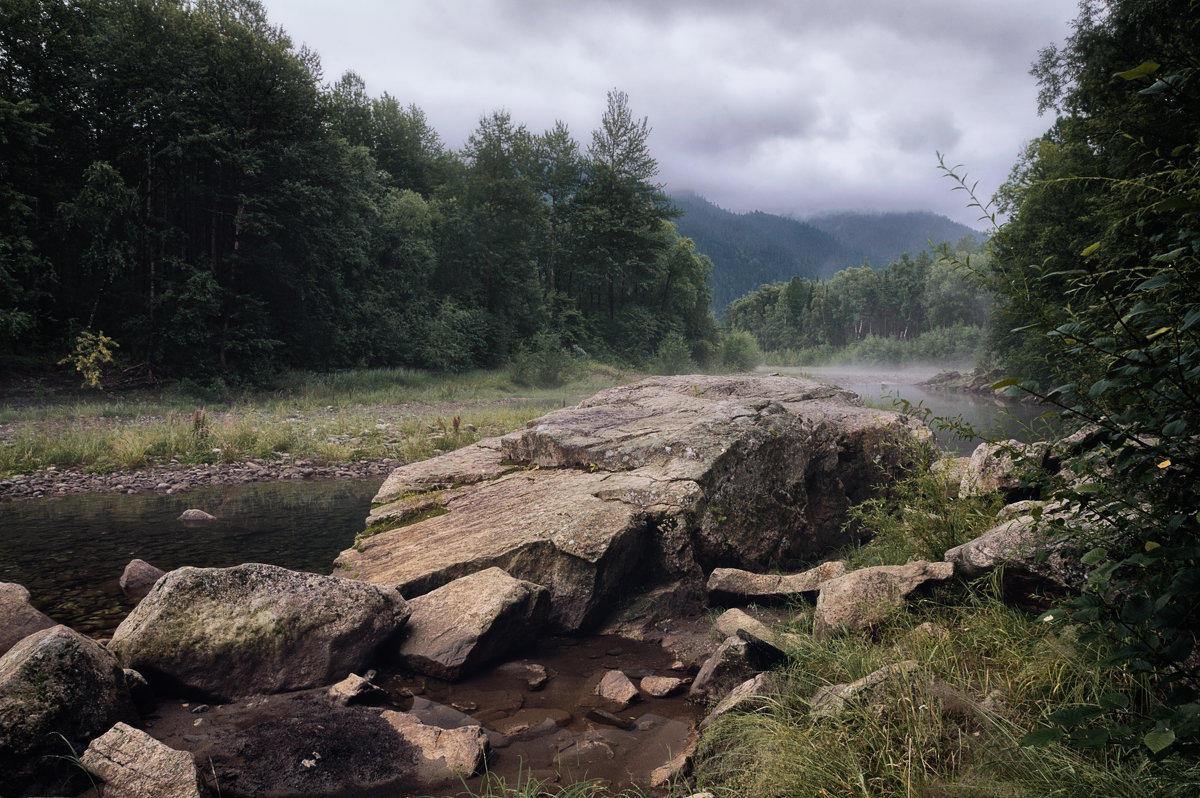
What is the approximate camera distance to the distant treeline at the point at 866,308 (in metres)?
85.4

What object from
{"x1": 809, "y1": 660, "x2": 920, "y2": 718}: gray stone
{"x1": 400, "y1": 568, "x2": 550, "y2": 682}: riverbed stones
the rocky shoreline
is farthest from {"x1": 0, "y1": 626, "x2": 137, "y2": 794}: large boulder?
the rocky shoreline

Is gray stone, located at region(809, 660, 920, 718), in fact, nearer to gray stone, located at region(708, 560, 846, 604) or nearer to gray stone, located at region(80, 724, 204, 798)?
gray stone, located at region(708, 560, 846, 604)

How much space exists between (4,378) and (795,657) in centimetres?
2650

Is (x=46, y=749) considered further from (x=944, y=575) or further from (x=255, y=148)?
(x=255, y=148)

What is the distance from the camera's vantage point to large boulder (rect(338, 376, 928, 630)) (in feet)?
20.0

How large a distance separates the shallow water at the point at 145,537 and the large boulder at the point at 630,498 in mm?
1588

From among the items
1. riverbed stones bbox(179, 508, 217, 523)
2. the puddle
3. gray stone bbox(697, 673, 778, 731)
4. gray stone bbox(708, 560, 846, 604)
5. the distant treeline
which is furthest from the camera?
the distant treeline

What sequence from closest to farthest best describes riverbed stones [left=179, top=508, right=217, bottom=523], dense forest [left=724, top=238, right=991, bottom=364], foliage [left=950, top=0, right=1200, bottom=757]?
foliage [left=950, top=0, right=1200, bottom=757] < riverbed stones [left=179, top=508, right=217, bottom=523] < dense forest [left=724, top=238, right=991, bottom=364]

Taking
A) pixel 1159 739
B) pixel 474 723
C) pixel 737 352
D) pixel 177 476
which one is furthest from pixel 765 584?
pixel 737 352

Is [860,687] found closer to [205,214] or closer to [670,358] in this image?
[205,214]

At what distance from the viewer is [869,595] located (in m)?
4.56

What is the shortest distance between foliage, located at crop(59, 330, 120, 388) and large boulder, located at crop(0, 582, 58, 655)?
18.5 meters

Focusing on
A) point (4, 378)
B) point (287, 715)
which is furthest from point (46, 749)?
point (4, 378)

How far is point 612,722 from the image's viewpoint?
436 cm
